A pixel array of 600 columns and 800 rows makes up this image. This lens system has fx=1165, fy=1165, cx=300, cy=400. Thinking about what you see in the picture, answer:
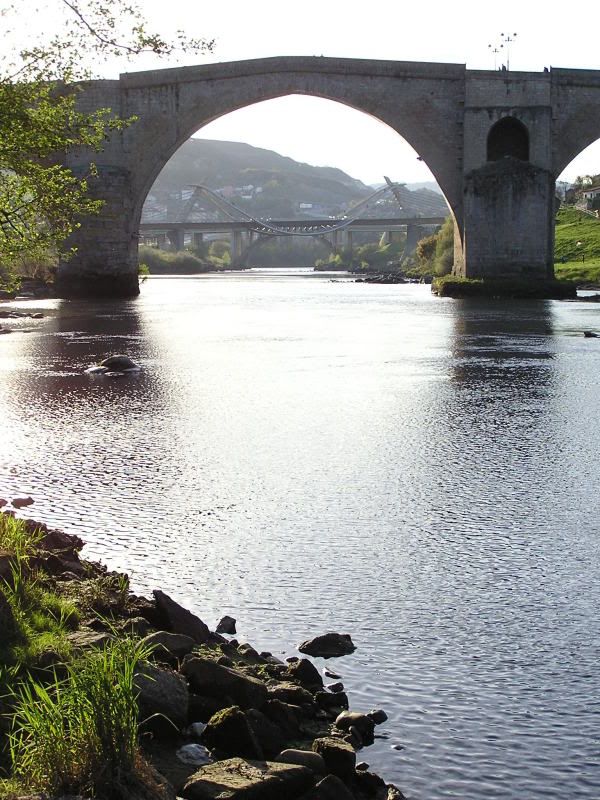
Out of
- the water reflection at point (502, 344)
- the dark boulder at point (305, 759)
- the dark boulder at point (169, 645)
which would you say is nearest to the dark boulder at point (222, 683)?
the dark boulder at point (169, 645)

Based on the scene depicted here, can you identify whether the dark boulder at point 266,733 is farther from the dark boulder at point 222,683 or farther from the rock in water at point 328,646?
the rock in water at point 328,646

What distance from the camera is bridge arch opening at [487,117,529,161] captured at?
2419 inches

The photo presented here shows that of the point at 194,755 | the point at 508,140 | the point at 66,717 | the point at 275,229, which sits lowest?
the point at 194,755

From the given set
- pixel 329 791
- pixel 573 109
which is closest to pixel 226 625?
pixel 329 791

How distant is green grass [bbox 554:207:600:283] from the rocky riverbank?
65802 millimetres

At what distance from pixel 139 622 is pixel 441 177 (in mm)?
57203

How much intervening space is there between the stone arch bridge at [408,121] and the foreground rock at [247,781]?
54752mm

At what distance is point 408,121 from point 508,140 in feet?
18.9

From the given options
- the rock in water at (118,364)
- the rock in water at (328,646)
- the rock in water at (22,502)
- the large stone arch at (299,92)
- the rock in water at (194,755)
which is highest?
the large stone arch at (299,92)

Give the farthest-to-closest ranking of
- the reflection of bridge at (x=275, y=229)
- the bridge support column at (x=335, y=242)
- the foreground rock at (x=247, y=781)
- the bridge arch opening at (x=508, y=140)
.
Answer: the bridge support column at (x=335, y=242), the reflection of bridge at (x=275, y=229), the bridge arch opening at (x=508, y=140), the foreground rock at (x=247, y=781)

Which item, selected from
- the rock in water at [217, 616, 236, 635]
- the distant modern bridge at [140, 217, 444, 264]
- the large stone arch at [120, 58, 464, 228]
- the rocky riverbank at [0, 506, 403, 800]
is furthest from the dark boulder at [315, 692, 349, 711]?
the distant modern bridge at [140, 217, 444, 264]

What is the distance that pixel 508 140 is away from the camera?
62.3 meters

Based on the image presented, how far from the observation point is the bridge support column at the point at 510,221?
5894 cm

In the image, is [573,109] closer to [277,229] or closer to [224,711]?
[224,711]
